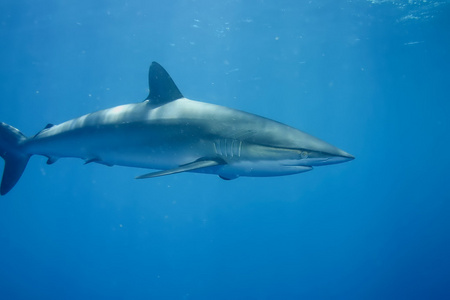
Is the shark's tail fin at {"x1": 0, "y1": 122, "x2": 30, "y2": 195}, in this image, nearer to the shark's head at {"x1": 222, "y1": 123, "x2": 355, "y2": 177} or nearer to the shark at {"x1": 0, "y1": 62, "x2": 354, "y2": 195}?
the shark at {"x1": 0, "y1": 62, "x2": 354, "y2": 195}

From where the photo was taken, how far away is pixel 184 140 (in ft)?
14.5

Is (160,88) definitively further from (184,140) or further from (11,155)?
(11,155)

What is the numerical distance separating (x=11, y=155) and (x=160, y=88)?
3.54 meters

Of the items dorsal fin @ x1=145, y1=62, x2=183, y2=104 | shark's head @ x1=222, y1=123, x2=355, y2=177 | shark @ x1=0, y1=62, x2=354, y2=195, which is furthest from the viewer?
dorsal fin @ x1=145, y1=62, x2=183, y2=104

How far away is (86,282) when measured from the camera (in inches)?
1027

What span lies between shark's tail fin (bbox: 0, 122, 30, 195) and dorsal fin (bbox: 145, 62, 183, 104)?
9.93 ft

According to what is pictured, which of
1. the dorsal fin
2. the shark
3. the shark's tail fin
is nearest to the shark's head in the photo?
the shark

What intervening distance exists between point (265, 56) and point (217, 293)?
22436mm

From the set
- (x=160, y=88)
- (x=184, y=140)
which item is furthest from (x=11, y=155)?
(x=184, y=140)

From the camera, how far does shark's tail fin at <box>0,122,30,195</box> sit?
5863mm

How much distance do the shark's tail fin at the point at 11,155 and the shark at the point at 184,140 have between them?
54cm

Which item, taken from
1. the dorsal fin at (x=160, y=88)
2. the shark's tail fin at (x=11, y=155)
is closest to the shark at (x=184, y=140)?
the dorsal fin at (x=160, y=88)

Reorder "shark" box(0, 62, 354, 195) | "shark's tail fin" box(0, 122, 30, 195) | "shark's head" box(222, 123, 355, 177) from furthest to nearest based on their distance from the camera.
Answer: "shark's tail fin" box(0, 122, 30, 195) → "shark" box(0, 62, 354, 195) → "shark's head" box(222, 123, 355, 177)

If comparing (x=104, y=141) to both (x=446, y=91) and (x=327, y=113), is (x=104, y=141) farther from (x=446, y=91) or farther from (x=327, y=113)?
(x=327, y=113)
